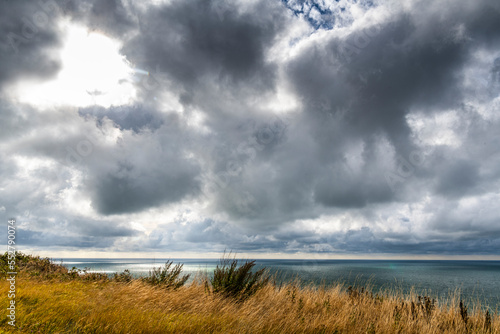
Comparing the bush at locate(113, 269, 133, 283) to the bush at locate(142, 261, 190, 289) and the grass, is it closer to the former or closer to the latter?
the bush at locate(142, 261, 190, 289)

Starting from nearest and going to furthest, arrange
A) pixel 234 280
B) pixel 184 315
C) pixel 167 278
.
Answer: pixel 184 315, pixel 234 280, pixel 167 278

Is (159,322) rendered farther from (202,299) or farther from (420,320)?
(420,320)

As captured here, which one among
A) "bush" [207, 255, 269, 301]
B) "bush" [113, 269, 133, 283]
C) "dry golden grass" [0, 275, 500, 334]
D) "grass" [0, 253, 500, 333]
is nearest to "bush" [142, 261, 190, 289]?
"bush" [113, 269, 133, 283]

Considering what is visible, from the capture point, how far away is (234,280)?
9859mm

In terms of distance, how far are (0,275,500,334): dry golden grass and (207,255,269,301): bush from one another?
1.33ft

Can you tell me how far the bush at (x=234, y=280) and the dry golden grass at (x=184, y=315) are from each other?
1.33 ft

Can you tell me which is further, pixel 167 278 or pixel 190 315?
pixel 167 278

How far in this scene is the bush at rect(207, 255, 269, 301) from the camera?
31.5ft

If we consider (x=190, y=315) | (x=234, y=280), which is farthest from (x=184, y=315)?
(x=234, y=280)

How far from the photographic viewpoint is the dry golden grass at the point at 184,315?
549 cm

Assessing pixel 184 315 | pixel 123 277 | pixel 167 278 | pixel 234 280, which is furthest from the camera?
pixel 123 277

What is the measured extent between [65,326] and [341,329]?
5.93 m

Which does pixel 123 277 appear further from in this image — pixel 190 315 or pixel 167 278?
pixel 190 315

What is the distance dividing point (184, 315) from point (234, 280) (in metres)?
3.46
